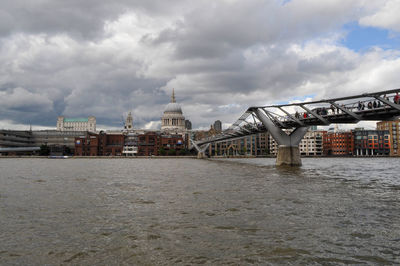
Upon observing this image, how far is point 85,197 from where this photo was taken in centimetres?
1858

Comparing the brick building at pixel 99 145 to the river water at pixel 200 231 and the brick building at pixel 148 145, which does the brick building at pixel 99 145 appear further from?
the river water at pixel 200 231

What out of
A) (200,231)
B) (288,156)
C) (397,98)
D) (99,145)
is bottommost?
(200,231)

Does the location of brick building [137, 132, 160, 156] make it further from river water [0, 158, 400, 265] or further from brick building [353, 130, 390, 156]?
river water [0, 158, 400, 265]

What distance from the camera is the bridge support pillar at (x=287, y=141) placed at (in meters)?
56.7

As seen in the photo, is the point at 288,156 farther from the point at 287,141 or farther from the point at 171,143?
the point at 171,143

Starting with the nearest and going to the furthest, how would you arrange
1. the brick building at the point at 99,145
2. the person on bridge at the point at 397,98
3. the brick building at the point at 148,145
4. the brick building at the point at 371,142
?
1. the person on bridge at the point at 397,98
2. the brick building at the point at 99,145
3. the brick building at the point at 148,145
4. the brick building at the point at 371,142

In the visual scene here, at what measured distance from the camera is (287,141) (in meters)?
57.2

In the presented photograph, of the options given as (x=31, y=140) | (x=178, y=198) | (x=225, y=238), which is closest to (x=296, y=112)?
(x=178, y=198)

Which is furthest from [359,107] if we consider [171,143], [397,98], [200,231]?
[171,143]

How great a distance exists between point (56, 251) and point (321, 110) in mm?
43725

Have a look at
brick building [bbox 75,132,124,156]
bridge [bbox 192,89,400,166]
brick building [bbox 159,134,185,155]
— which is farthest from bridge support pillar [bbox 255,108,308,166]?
brick building [bbox 75,132,124,156]

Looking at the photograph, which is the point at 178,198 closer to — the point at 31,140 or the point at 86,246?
the point at 86,246

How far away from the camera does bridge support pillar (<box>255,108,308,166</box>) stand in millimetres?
56688

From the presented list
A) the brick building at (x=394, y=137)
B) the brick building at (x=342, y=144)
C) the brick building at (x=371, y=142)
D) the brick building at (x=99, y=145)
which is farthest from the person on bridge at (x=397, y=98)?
the brick building at (x=394, y=137)
